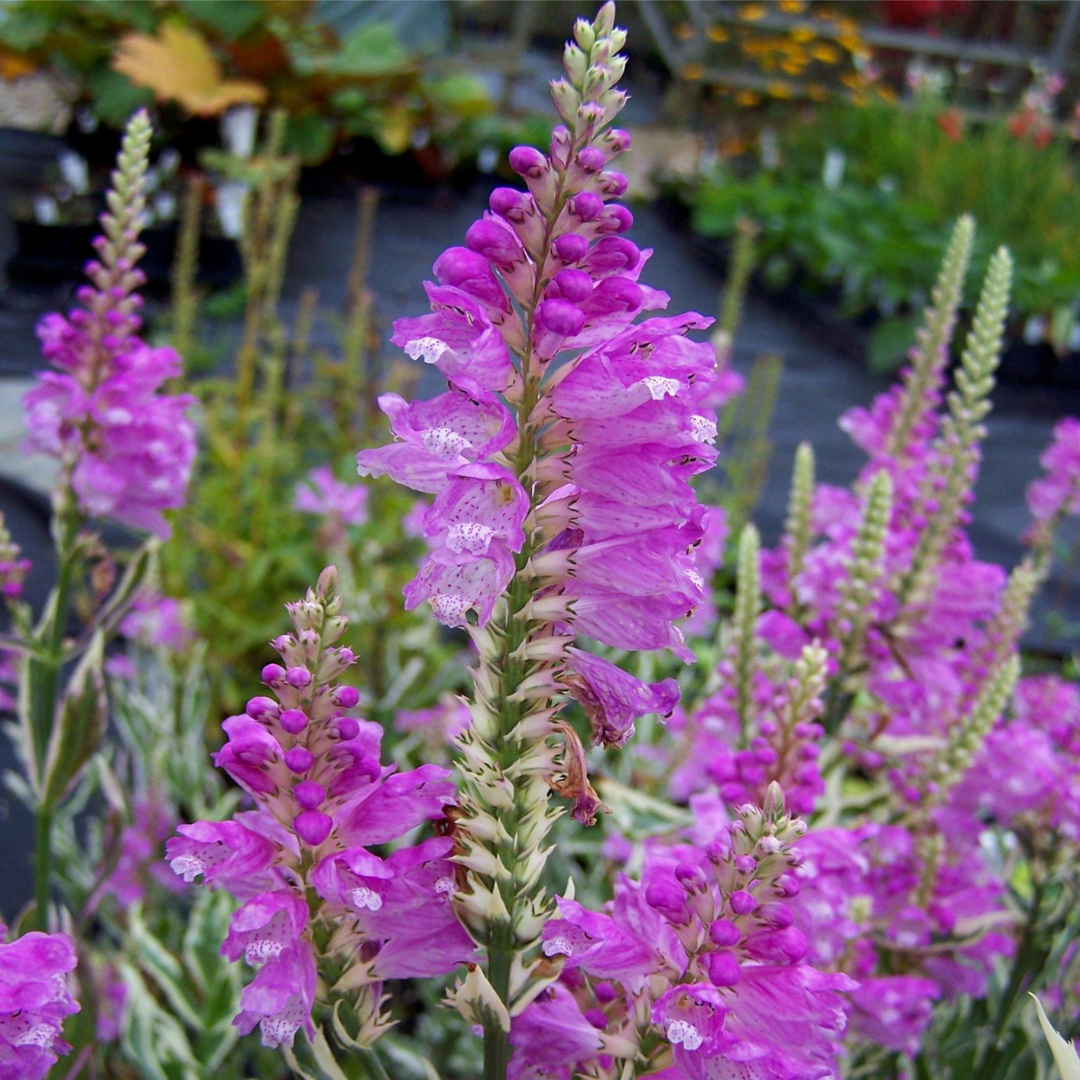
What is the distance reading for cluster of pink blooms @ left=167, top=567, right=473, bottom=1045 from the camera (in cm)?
68

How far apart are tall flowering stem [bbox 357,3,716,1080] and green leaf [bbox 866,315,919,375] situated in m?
6.06

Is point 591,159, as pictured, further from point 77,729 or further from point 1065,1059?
point 77,729

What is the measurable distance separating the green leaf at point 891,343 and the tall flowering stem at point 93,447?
5.51 m

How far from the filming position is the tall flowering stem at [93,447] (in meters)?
1.44

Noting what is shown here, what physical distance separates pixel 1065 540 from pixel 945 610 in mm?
3542

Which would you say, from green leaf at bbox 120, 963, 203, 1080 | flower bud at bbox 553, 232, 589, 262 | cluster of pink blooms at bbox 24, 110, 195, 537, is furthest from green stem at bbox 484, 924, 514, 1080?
green leaf at bbox 120, 963, 203, 1080

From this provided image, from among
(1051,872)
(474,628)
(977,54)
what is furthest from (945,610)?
(977,54)

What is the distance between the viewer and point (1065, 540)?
4.68m

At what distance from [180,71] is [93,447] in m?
5.82

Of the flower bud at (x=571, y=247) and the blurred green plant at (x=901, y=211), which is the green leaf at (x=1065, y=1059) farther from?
the blurred green plant at (x=901, y=211)

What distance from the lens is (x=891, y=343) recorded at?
21.2ft

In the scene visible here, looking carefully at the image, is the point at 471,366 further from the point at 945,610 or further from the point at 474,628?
the point at 945,610

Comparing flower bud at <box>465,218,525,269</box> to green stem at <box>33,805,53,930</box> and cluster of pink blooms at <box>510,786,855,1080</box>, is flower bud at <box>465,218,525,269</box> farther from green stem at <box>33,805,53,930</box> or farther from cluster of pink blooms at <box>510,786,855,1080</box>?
green stem at <box>33,805,53,930</box>

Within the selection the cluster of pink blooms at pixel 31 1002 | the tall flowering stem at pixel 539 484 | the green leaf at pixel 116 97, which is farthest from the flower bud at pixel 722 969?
the green leaf at pixel 116 97
